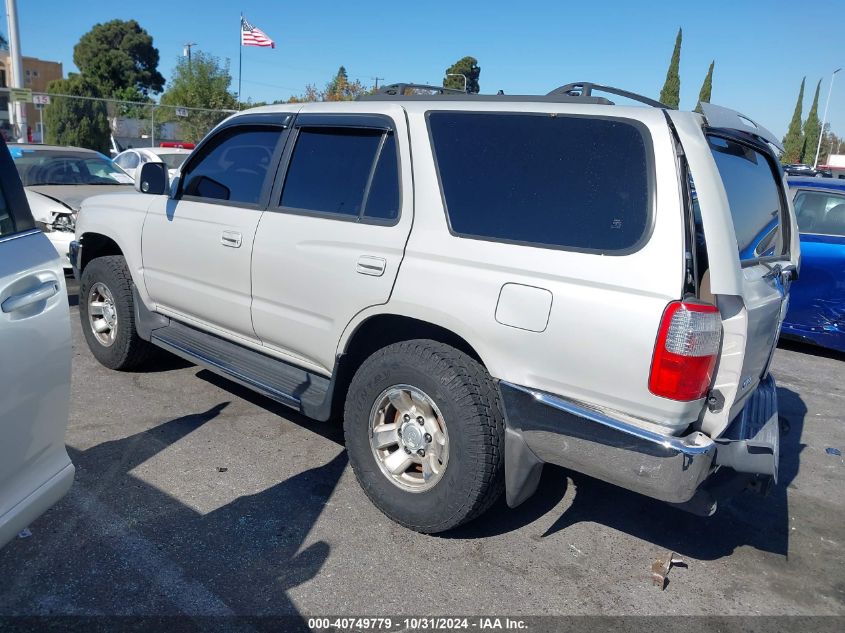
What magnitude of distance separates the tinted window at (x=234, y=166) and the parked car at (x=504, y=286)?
22 mm

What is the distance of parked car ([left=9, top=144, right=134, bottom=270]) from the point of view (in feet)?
25.7

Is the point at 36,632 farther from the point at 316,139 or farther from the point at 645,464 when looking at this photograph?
the point at 316,139

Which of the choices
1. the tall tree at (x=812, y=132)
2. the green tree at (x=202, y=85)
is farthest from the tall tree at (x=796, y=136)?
the green tree at (x=202, y=85)

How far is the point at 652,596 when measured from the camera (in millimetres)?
2984

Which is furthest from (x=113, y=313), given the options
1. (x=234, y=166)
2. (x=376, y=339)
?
(x=376, y=339)

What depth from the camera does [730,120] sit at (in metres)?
3.08

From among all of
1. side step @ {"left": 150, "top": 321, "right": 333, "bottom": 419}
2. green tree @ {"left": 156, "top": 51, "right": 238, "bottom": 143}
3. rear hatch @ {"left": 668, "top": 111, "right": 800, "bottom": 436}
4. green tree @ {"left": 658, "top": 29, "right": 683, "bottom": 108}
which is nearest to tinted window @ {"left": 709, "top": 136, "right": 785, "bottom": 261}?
rear hatch @ {"left": 668, "top": 111, "right": 800, "bottom": 436}

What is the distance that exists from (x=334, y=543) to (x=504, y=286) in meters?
1.44

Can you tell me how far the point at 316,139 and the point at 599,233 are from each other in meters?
1.86

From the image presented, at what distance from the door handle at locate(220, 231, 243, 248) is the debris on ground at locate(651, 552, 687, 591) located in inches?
109

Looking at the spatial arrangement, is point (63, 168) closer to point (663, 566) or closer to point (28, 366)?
point (28, 366)

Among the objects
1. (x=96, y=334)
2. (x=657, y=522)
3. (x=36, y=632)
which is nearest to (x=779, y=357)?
(x=657, y=522)

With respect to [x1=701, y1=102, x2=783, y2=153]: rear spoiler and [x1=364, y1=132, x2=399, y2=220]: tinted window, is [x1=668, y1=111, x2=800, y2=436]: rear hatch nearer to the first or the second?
[x1=701, y1=102, x2=783, y2=153]: rear spoiler

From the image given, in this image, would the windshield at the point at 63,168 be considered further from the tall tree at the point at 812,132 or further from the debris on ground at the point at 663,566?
the tall tree at the point at 812,132
